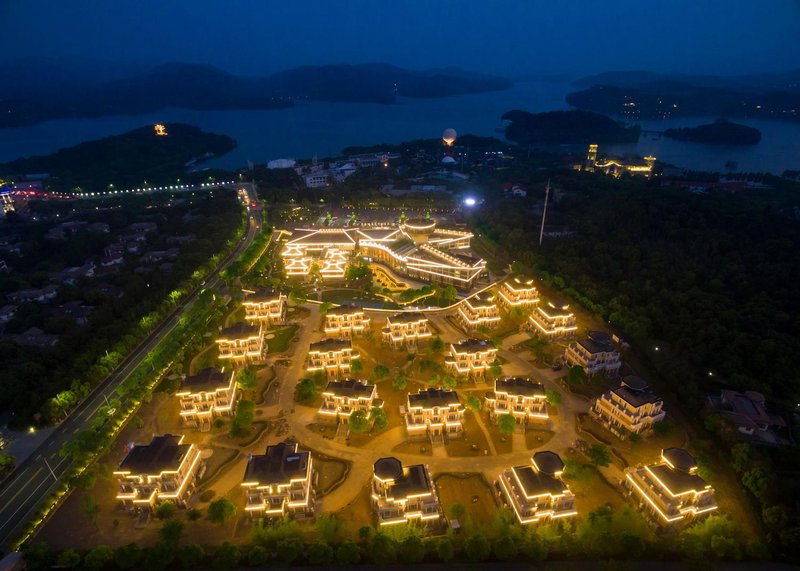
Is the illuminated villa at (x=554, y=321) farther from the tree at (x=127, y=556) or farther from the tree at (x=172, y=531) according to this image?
the tree at (x=127, y=556)

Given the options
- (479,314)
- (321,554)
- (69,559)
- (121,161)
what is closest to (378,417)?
(321,554)

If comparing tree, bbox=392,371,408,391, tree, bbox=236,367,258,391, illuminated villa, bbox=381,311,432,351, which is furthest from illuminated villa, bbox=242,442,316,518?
illuminated villa, bbox=381,311,432,351

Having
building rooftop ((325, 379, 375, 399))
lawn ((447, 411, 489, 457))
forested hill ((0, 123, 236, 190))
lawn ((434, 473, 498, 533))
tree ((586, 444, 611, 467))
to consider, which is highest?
forested hill ((0, 123, 236, 190))

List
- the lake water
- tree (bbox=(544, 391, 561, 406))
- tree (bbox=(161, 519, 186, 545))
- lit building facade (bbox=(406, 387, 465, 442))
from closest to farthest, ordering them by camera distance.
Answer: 1. tree (bbox=(161, 519, 186, 545))
2. lit building facade (bbox=(406, 387, 465, 442))
3. tree (bbox=(544, 391, 561, 406))
4. the lake water

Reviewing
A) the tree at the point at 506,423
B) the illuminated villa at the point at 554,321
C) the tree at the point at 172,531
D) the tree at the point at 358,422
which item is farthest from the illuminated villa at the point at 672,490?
the tree at the point at 172,531

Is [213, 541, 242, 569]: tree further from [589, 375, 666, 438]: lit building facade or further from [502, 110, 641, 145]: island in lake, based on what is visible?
[502, 110, 641, 145]: island in lake

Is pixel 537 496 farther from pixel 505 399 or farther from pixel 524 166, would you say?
pixel 524 166
